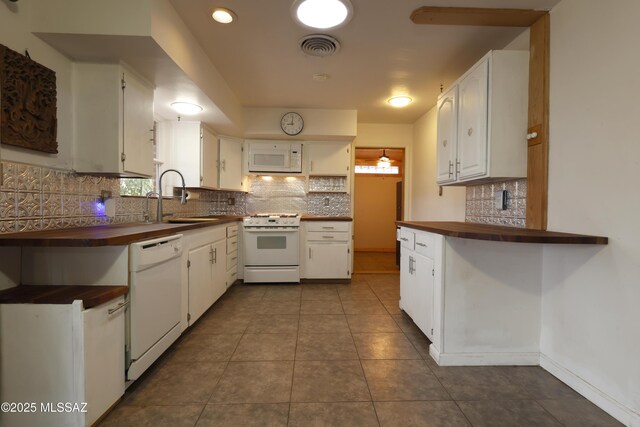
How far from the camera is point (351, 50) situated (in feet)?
7.99

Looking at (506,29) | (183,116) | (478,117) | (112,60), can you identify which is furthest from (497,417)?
(183,116)

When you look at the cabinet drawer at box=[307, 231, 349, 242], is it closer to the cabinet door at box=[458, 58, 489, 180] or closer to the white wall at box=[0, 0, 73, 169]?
the cabinet door at box=[458, 58, 489, 180]

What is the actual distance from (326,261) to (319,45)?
2532 mm

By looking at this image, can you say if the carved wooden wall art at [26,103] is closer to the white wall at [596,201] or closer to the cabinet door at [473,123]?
the cabinet door at [473,123]

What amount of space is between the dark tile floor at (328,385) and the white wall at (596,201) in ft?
0.71

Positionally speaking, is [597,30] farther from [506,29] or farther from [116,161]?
[116,161]

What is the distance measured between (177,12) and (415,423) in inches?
113

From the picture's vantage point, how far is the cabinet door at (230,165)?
149 inches

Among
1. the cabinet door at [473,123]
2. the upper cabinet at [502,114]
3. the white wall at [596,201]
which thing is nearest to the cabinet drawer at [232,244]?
the cabinet door at [473,123]

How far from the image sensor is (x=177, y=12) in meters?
1.96

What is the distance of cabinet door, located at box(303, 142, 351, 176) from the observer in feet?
13.4

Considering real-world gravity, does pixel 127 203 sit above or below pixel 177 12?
below

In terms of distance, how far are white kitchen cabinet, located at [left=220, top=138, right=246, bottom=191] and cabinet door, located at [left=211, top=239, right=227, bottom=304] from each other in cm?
100

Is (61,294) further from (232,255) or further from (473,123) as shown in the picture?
(473,123)
